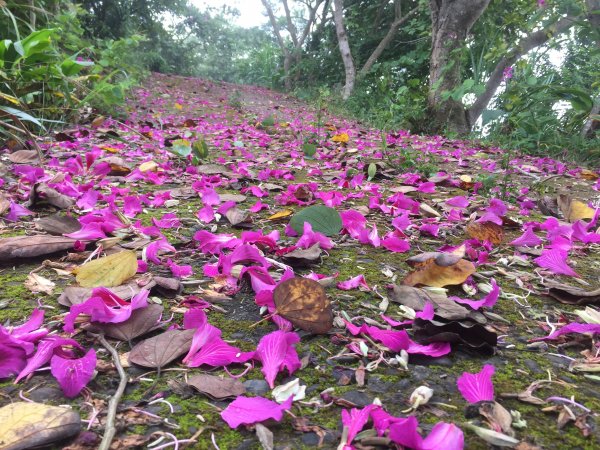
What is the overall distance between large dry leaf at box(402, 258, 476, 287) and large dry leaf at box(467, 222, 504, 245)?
0.45m

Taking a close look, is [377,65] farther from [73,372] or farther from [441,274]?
[73,372]

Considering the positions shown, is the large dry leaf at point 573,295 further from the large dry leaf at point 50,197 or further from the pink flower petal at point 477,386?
the large dry leaf at point 50,197

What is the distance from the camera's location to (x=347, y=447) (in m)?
0.56

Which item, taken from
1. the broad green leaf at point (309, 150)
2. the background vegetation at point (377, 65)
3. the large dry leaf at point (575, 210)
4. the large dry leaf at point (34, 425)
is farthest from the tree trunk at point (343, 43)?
the large dry leaf at point (34, 425)

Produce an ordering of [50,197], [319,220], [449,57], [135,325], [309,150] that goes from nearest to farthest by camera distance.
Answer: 1. [135,325]
2. [319,220]
3. [50,197]
4. [309,150]
5. [449,57]

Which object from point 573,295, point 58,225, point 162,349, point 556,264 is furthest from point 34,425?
point 556,264

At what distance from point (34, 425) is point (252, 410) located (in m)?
0.28

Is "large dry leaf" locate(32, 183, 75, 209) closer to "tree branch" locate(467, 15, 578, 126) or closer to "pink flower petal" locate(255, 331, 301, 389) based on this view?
"pink flower petal" locate(255, 331, 301, 389)

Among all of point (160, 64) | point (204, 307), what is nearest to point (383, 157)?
point (204, 307)

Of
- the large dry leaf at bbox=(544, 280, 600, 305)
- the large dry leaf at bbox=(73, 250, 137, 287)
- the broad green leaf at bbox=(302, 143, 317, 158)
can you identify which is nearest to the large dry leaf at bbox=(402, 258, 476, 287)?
the large dry leaf at bbox=(544, 280, 600, 305)

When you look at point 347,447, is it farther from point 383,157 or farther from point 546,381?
point 383,157

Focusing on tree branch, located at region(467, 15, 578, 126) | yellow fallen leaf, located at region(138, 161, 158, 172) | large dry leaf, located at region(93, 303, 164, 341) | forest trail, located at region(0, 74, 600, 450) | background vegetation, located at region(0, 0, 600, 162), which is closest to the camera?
forest trail, located at region(0, 74, 600, 450)

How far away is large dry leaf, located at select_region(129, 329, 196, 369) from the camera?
72 centimetres

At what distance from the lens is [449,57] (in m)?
5.13
